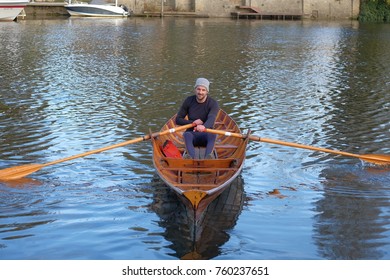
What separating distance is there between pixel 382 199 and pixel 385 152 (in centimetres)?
321

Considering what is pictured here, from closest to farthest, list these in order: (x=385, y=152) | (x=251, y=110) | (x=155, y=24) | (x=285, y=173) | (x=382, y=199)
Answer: (x=382, y=199) < (x=285, y=173) < (x=385, y=152) < (x=251, y=110) < (x=155, y=24)

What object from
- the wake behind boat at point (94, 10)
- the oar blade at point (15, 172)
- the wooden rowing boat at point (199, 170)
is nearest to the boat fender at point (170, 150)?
the wooden rowing boat at point (199, 170)

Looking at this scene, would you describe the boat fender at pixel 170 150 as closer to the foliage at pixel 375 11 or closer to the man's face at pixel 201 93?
the man's face at pixel 201 93

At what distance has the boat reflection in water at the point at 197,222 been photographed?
376 inches

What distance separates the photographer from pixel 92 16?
6009 cm

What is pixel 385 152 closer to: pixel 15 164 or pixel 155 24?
pixel 15 164

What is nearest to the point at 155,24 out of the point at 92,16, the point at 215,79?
the point at 92,16

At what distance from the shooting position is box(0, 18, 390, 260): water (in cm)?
992

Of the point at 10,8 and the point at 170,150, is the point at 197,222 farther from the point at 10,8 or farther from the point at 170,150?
the point at 10,8

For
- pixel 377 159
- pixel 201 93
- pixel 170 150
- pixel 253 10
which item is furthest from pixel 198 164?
pixel 253 10

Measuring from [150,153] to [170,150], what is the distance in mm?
2126

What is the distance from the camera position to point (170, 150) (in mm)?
12383

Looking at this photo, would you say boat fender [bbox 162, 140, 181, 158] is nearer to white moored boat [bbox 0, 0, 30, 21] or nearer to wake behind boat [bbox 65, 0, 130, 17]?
white moored boat [bbox 0, 0, 30, 21]

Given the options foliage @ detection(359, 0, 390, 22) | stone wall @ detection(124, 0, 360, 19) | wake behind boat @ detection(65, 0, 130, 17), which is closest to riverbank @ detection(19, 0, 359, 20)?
stone wall @ detection(124, 0, 360, 19)
